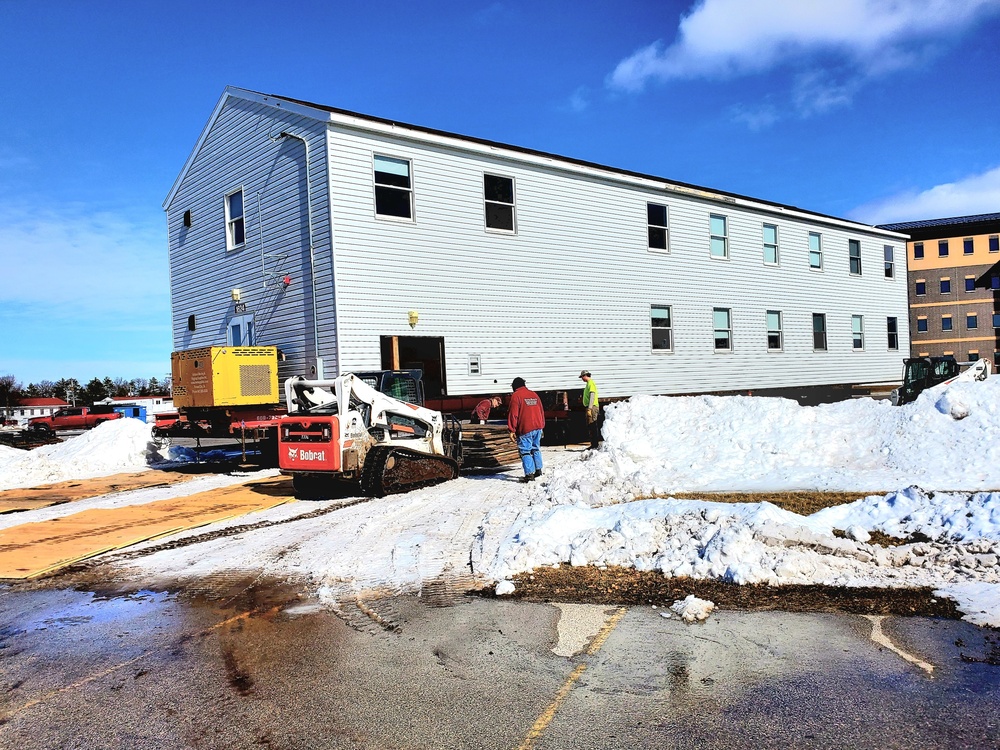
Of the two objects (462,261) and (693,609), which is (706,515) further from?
(462,261)

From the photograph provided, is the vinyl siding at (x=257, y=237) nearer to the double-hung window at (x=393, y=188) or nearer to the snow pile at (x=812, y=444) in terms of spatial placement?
the double-hung window at (x=393, y=188)

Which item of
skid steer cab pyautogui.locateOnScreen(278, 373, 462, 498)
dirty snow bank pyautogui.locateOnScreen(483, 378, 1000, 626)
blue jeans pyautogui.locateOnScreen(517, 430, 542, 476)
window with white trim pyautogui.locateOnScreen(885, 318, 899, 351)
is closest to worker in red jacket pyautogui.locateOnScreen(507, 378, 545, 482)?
blue jeans pyautogui.locateOnScreen(517, 430, 542, 476)

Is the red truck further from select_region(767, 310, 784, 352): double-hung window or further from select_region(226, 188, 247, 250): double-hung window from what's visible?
select_region(767, 310, 784, 352): double-hung window

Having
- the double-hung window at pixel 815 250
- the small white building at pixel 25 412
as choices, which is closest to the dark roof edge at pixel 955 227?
the double-hung window at pixel 815 250

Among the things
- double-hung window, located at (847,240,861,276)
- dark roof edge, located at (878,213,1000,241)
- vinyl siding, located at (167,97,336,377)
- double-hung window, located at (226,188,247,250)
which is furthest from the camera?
dark roof edge, located at (878,213,1000,241)

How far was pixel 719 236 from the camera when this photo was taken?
24828 millimetres

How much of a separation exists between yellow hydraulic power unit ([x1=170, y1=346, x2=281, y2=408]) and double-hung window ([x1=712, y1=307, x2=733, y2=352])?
587 inches

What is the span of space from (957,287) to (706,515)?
60.1m

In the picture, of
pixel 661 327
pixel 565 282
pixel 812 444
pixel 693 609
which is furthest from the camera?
pixel 661 327

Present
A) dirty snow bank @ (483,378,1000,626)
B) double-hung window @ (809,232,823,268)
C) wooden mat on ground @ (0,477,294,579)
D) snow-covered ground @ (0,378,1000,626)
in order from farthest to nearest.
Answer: double-hung window @ (809,232,823,268)
wooden mat on ground @ (0,477,294,579)
snow-covered ground @ (0,378,1000,626)
dirty snow bank @ (483,378,1000,626)

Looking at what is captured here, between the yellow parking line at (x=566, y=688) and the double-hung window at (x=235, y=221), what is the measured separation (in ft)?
54.3

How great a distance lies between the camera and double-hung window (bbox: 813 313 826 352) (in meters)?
28.1

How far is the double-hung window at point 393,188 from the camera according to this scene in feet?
55.7

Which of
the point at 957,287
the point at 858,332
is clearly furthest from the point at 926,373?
the point at 957,287
